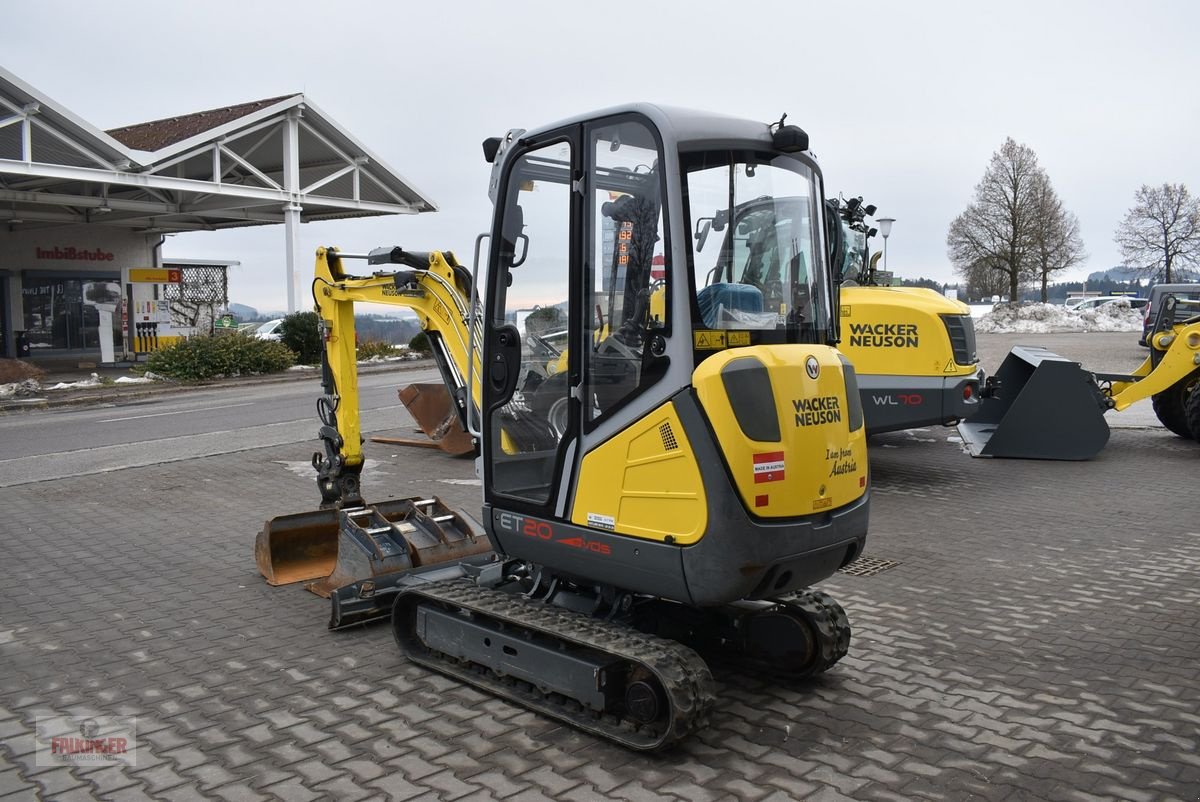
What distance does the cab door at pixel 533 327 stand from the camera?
4.65 metres

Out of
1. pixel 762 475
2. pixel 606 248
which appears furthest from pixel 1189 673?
pixel 606 248

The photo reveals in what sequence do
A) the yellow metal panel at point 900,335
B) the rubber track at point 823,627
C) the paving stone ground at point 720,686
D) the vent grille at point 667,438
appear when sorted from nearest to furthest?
the paving stone ground at point 720,686 < the vent grille at point 667,438 < the rubber track at point 823,627 < the yellow metal panel at point 900,335

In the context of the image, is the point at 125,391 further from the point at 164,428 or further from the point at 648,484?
the point at 648,484

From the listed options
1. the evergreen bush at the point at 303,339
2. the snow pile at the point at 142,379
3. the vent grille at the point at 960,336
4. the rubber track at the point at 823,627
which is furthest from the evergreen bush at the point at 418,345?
the rubber track at the point at 823,627

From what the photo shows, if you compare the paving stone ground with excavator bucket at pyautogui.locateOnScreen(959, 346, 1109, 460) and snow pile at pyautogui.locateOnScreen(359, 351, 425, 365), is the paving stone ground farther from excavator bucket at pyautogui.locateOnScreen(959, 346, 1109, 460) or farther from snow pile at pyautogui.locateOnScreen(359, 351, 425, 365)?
snow pile at pyautogui.locateOnScreen(359, 351, 425, 365)

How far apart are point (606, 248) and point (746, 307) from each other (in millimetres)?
693

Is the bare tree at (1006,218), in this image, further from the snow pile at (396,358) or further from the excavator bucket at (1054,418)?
the excavator bucket at (1054,418)

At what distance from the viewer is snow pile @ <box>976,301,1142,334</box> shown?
147 feet

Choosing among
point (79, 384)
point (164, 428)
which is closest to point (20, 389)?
point (79, 384)

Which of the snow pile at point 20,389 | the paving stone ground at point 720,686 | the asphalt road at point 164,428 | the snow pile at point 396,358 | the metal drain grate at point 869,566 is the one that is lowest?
the paving stone ground at point 720,686

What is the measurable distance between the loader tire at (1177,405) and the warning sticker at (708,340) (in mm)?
10605

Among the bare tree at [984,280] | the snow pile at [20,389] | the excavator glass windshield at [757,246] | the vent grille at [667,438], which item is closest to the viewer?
the vent grille at [667,438]

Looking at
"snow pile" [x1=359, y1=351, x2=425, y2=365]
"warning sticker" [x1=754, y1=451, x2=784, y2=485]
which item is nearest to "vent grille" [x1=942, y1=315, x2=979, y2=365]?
"warning sticker" [x1=754, y1=451, x2=784, y2=485]

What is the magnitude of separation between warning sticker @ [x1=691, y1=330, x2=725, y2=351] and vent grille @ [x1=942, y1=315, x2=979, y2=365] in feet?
22.3
